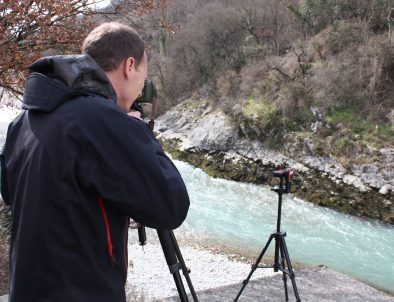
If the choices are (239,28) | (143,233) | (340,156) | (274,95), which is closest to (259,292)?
(143,233)

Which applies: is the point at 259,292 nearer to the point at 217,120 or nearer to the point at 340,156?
the point at 340,156

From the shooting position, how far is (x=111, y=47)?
53.9 inches

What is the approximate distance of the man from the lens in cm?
121

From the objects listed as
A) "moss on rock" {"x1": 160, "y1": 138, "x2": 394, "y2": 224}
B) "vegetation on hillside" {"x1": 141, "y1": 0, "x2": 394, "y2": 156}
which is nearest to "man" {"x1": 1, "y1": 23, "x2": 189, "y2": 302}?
"vegetation on hillside" {"x1": 141, "y1": 0, "x2": 394, "y2": 156}

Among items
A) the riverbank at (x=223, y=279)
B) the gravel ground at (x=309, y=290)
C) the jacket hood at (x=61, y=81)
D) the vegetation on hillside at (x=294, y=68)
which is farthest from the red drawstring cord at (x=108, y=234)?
the vegetation on hillside at (x=294, y=68)

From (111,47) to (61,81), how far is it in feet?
0.72

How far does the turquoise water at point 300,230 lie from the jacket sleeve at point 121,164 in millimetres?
7973

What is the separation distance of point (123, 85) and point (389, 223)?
12.1 m

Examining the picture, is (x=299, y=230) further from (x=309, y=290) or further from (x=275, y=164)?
(x=309, y=290)

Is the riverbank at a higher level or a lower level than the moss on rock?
lower

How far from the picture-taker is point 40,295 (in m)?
1.25

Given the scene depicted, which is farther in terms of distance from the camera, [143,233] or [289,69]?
[289,69]

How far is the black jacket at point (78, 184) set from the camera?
3.96 feet

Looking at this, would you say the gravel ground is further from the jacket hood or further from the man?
the jacket hood
